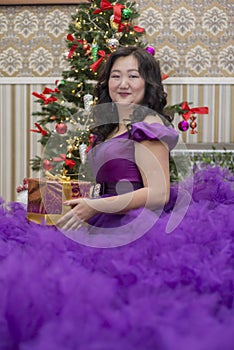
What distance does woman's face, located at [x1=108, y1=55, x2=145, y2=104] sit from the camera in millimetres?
1119

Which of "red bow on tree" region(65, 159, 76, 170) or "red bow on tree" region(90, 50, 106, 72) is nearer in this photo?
"red bow on tree" region(90, 50, 106, 72)

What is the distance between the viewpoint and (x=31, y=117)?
4.14 metres

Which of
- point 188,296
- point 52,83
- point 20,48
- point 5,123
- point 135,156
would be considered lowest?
point 188,296

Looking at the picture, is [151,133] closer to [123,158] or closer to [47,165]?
[123,158]

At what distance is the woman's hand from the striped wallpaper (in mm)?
3220

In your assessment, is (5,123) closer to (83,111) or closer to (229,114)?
(83,111)

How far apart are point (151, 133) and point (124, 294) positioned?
0.60 meters

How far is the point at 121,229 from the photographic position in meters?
0.71

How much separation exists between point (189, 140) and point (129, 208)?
10.5ft

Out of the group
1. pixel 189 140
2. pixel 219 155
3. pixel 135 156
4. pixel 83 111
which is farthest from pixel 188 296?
pixel 189 140

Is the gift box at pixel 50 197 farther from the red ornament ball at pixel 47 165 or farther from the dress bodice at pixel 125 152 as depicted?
the red ornament ball at pixel 47 165

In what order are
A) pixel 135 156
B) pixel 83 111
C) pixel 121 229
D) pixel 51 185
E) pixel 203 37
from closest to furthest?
pixel 121 229 → pixel 51 185 → pixel 135 156 → pixel 83 111 → pixel 203 37

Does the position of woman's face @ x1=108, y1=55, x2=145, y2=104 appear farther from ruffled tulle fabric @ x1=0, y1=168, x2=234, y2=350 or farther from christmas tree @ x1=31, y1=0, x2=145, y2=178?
christmas tree @ x1=31, y1=0, x2=145, y2=178

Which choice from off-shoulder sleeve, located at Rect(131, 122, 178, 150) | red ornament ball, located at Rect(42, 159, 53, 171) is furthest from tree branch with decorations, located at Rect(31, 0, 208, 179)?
off-shoulder sleeve, located at Rect(131, 122, 178, 150)
